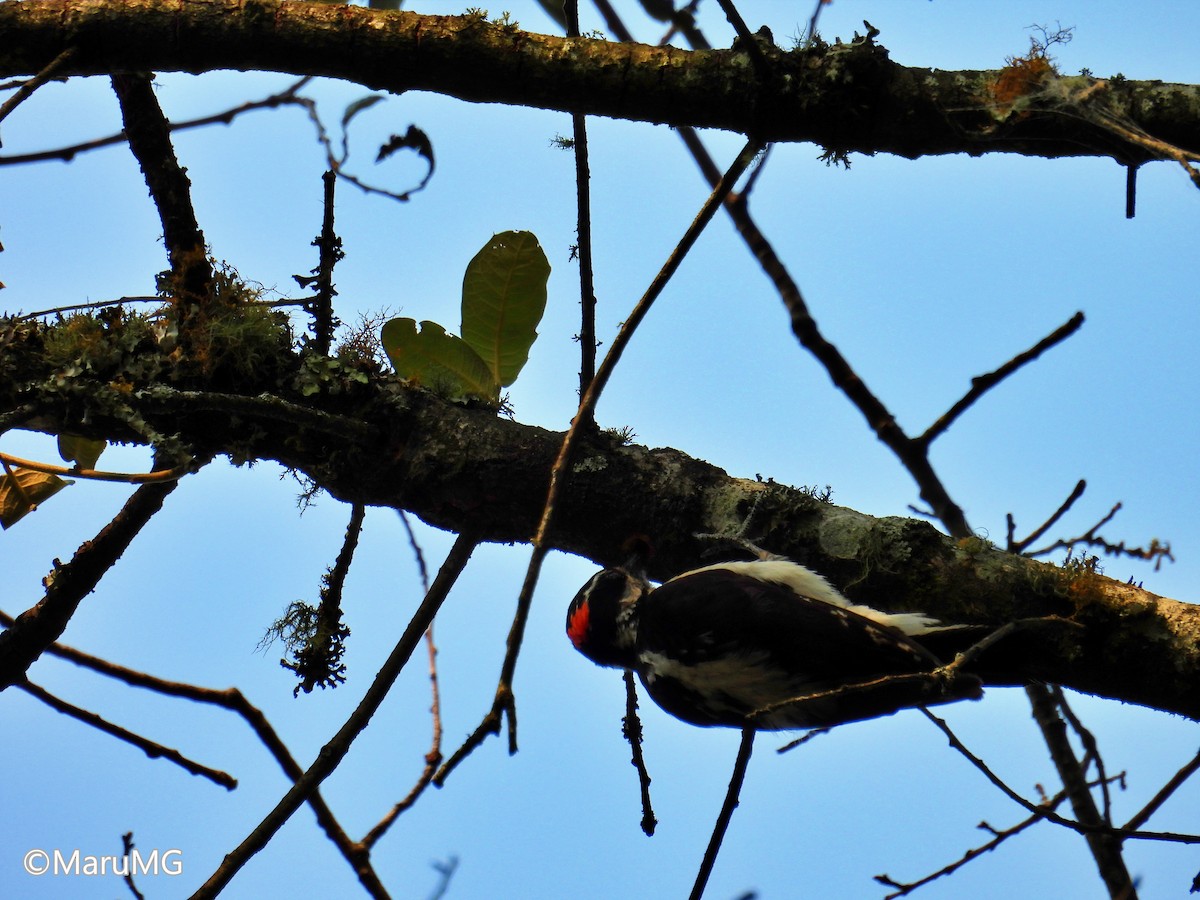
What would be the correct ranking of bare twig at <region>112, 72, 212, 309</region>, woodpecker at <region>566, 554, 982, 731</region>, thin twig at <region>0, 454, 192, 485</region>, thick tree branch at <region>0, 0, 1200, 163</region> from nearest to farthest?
1. thin twig at <region>0, 454, 192, 485</region>
2. thick tree branch at <region>0, 0, 1200, 163</region>
3. woodpecker at <region>566, 554, 982, 731</region>
4. bare twig at <region>112, 72, 212, 309</region>

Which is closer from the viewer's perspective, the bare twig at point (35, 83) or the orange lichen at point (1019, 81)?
the bare twig at point (35, 83)

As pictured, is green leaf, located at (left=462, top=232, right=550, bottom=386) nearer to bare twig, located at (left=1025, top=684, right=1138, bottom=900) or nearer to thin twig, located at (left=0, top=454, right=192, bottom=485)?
thin twig, located at (left=0, top=454, right=192, bottom=485)

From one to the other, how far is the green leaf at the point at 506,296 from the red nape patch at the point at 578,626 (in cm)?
100

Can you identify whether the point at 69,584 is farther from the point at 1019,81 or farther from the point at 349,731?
the point at 1019,81

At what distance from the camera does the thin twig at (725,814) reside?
81.9 inches

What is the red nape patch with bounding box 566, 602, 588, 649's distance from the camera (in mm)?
A: 3471

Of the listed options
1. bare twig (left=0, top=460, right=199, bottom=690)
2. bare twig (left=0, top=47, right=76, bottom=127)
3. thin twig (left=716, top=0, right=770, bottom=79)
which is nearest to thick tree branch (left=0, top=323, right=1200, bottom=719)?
bare twig (left=0, top=460, right=199, bottom=690)

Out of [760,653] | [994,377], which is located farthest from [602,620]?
[994,377]

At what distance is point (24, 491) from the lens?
2.62m

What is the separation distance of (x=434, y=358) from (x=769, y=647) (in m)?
1.32

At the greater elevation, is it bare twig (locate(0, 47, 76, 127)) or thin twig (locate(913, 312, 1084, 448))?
bare twig (locate(0, 47, 76, 127))

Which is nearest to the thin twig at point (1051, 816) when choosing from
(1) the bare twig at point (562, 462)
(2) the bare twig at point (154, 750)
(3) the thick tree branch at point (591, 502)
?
(3) the thick tree branch at point (591, 502)

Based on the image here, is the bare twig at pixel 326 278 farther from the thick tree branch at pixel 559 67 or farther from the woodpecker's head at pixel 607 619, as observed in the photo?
the woodpecker's head at pixel 607 619

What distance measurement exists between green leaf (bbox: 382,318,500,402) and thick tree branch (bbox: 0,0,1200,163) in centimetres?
66
